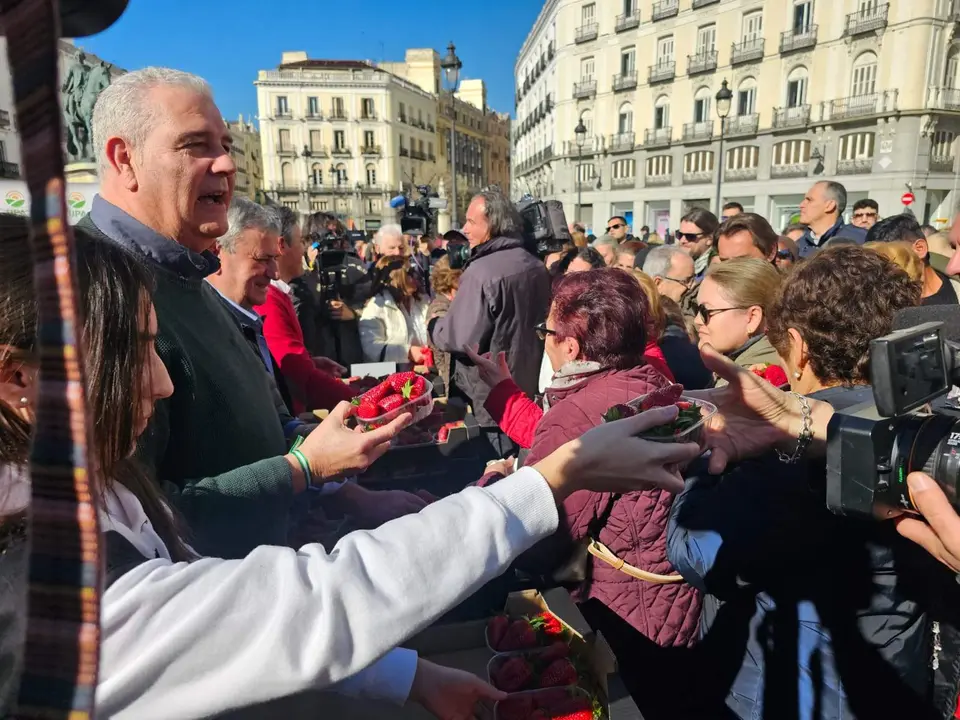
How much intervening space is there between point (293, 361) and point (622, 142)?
3565 centimetres

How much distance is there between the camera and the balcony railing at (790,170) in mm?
27703

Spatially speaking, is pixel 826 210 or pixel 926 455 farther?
pixel 826 210

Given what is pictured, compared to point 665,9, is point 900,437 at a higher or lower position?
lower

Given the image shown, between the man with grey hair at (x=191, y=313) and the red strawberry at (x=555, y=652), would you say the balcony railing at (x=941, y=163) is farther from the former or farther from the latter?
the man with grey hair at (x=191, y=313)

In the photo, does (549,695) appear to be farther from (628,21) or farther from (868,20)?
(628,21)

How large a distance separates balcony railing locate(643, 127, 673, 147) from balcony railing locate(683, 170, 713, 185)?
2.20 m

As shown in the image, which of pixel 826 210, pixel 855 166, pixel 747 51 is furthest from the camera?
pixel 747 51

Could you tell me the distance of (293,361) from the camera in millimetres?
3225

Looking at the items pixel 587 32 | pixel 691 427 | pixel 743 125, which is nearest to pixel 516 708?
pixel 691 427

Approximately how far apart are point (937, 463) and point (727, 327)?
73.6 inches

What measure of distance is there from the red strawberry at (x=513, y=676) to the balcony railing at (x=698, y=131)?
34.0 m

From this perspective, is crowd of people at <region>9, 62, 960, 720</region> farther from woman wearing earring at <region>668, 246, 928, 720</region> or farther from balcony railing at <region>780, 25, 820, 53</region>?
balcony railing at <region>780, 25, 820, 53</region>

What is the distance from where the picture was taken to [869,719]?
1578 mm

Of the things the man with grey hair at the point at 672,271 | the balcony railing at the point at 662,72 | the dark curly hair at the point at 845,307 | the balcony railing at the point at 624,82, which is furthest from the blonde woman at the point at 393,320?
the balcony railing at the point at 624,82
